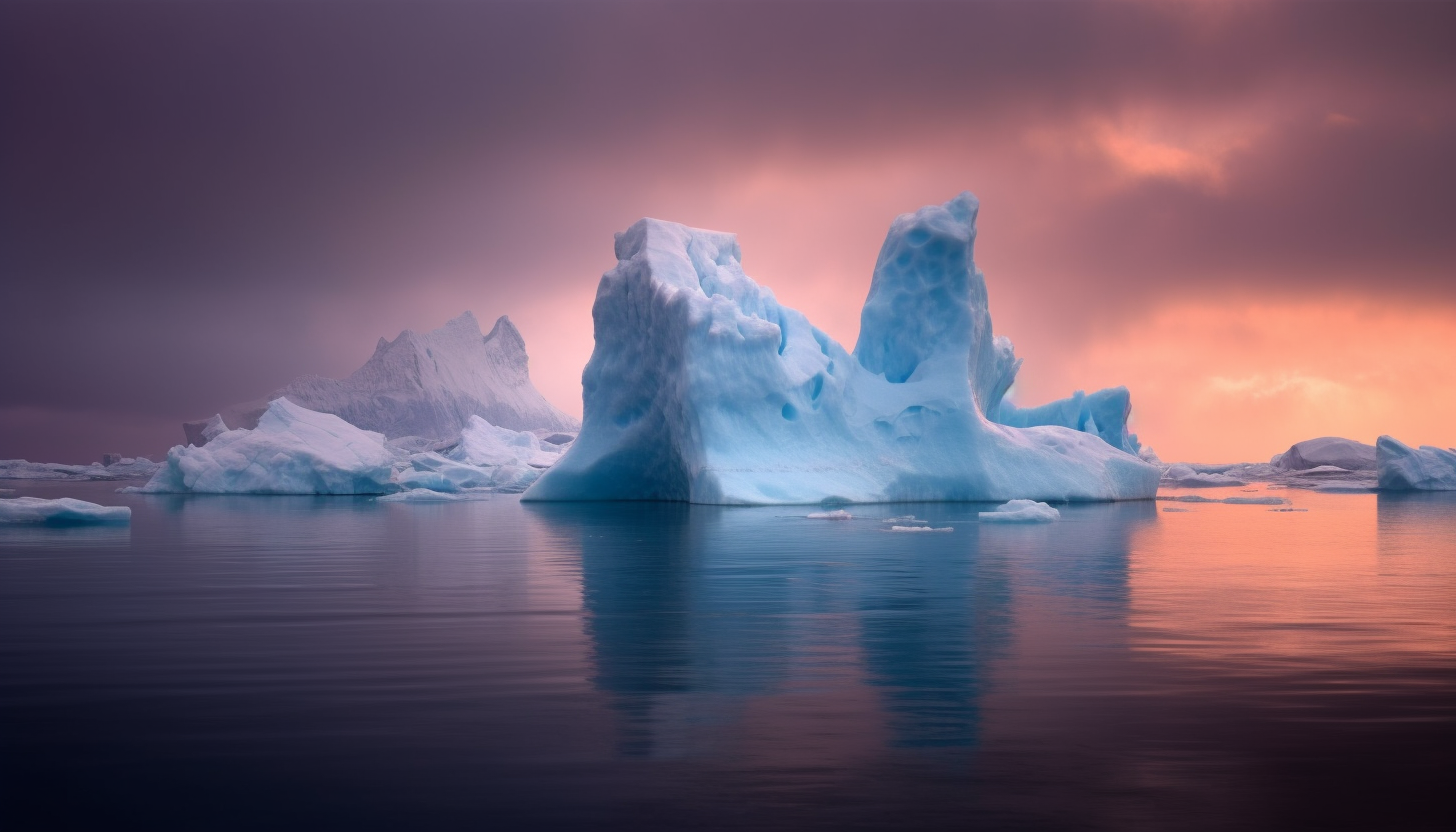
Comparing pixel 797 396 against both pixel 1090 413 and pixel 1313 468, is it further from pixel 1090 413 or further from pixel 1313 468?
pixel 1313 468

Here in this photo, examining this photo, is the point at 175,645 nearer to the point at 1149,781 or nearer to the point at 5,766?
the point at 5,766

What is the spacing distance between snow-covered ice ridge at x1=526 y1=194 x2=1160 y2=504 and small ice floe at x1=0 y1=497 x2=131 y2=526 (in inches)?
386

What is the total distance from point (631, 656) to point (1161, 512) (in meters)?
18.8

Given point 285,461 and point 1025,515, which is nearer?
point 1025,515

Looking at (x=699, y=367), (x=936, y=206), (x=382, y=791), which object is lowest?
(x=382, y=791)

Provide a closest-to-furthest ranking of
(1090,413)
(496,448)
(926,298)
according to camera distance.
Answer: (926,298) → (1090,413) → (496,448)

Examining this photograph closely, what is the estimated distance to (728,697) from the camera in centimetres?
448

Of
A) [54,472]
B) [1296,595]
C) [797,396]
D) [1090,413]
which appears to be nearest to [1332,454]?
[1090,413]

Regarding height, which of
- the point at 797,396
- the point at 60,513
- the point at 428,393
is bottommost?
the point at 60,513

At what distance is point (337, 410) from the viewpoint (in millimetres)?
62688

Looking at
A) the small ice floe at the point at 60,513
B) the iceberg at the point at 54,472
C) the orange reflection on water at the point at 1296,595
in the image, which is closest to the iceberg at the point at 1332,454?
the orange reflection on water at the point at 1296,595

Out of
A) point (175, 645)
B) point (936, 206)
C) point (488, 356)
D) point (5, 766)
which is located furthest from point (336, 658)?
point (488, 356)

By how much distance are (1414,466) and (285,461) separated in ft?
110

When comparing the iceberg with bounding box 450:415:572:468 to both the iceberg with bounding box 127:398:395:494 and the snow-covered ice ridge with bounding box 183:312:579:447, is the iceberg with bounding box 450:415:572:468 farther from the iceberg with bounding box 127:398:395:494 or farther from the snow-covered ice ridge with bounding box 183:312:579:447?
the snow-covered ice ridge with bounding box 183:312:579:447
